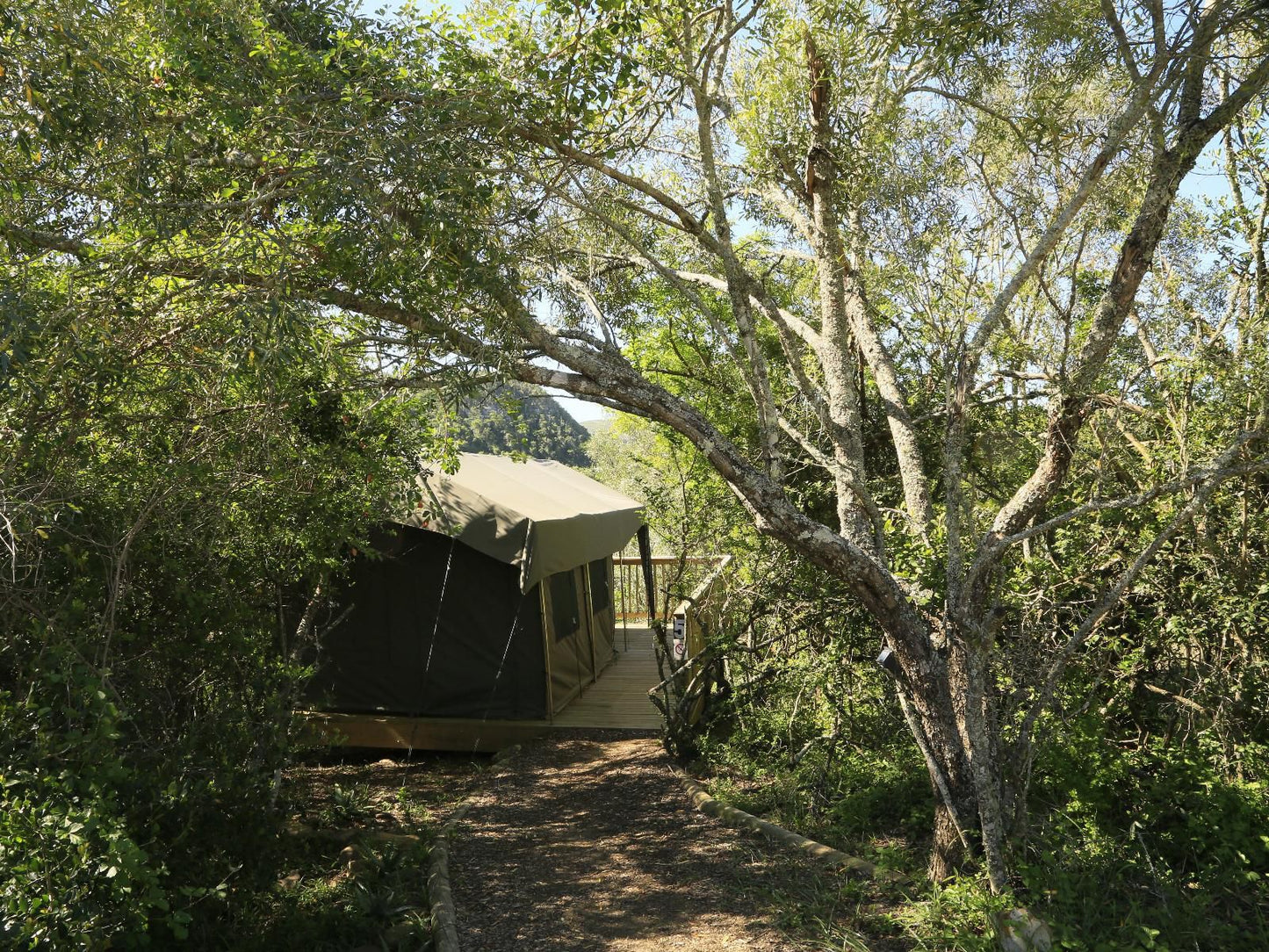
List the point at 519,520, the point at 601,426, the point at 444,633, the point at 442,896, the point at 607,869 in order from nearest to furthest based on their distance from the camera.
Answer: the point at 442,896
the point at 607,869
the point at 519,520
the point at 444,633
the point at 601,426

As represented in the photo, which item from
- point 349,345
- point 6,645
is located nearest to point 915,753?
point 349,345

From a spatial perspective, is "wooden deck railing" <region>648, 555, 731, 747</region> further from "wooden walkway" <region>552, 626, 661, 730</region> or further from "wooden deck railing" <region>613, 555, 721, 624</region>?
"wooden deck railing" <region>613, 555, 721, 624</region>

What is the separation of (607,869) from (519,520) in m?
2.90

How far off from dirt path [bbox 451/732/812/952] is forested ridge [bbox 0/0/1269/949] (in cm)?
40

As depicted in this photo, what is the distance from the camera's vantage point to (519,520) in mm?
7207

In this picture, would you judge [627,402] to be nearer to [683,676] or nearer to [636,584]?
[683,676]

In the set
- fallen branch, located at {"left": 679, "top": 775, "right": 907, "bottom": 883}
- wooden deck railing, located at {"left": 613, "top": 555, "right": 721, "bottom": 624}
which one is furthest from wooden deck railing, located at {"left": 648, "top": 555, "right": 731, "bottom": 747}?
wooden deck railing, located at {"left": 613, "top": 555, "right": 721, "bottom": 624}

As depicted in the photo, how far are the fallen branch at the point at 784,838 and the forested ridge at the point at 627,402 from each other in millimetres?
138

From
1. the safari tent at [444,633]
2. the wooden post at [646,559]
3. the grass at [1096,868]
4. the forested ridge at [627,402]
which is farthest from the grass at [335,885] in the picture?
the wooden post at [646,559]

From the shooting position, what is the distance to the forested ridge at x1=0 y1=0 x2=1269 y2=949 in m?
3.59

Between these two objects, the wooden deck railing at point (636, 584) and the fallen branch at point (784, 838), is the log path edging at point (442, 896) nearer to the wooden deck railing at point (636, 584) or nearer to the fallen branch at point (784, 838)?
the fallen branch at point (784, 838)

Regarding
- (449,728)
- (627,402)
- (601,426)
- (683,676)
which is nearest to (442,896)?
(627,402)

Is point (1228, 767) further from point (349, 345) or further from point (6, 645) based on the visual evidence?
point (6, 645)

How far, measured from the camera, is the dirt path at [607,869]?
4266 millimetres
